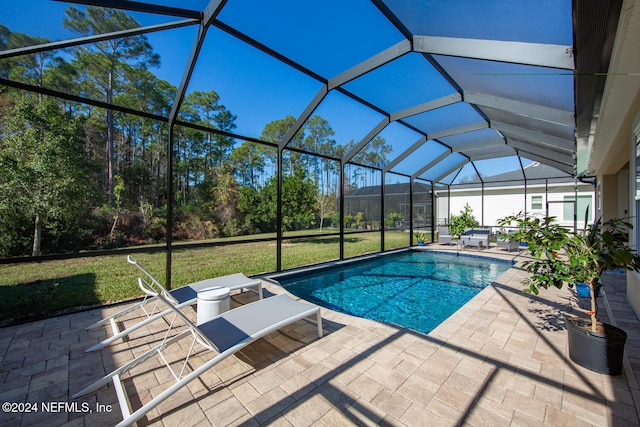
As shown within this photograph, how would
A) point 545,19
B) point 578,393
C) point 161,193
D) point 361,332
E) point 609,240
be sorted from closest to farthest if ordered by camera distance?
point 578,393 → point 609,240 → point 545,19 → point 361,332 → point 161,193

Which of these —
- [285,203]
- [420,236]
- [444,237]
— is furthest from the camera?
[285,203]

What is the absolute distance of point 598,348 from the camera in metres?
2.47

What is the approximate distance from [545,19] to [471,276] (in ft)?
22.3

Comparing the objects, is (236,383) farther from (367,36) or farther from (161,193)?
(161,193)

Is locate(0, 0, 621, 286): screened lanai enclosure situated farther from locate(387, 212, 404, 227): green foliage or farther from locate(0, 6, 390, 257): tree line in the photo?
locate(387, 212, 404, 227): green foliage

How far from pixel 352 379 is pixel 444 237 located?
11.5 m

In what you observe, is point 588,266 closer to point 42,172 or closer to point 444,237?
point 444,237

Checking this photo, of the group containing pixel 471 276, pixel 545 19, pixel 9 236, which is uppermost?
pixel 545 19

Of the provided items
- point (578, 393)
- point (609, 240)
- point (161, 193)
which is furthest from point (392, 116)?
point (161, 193)

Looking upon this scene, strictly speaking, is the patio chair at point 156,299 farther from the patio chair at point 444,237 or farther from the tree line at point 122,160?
the patio chair at point 444,237

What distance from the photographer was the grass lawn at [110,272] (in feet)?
16.4

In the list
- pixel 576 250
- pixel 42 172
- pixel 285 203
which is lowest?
pixel 576 250

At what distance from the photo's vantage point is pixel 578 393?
7.32 feet

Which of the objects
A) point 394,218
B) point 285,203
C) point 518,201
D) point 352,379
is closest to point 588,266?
point 352,379
